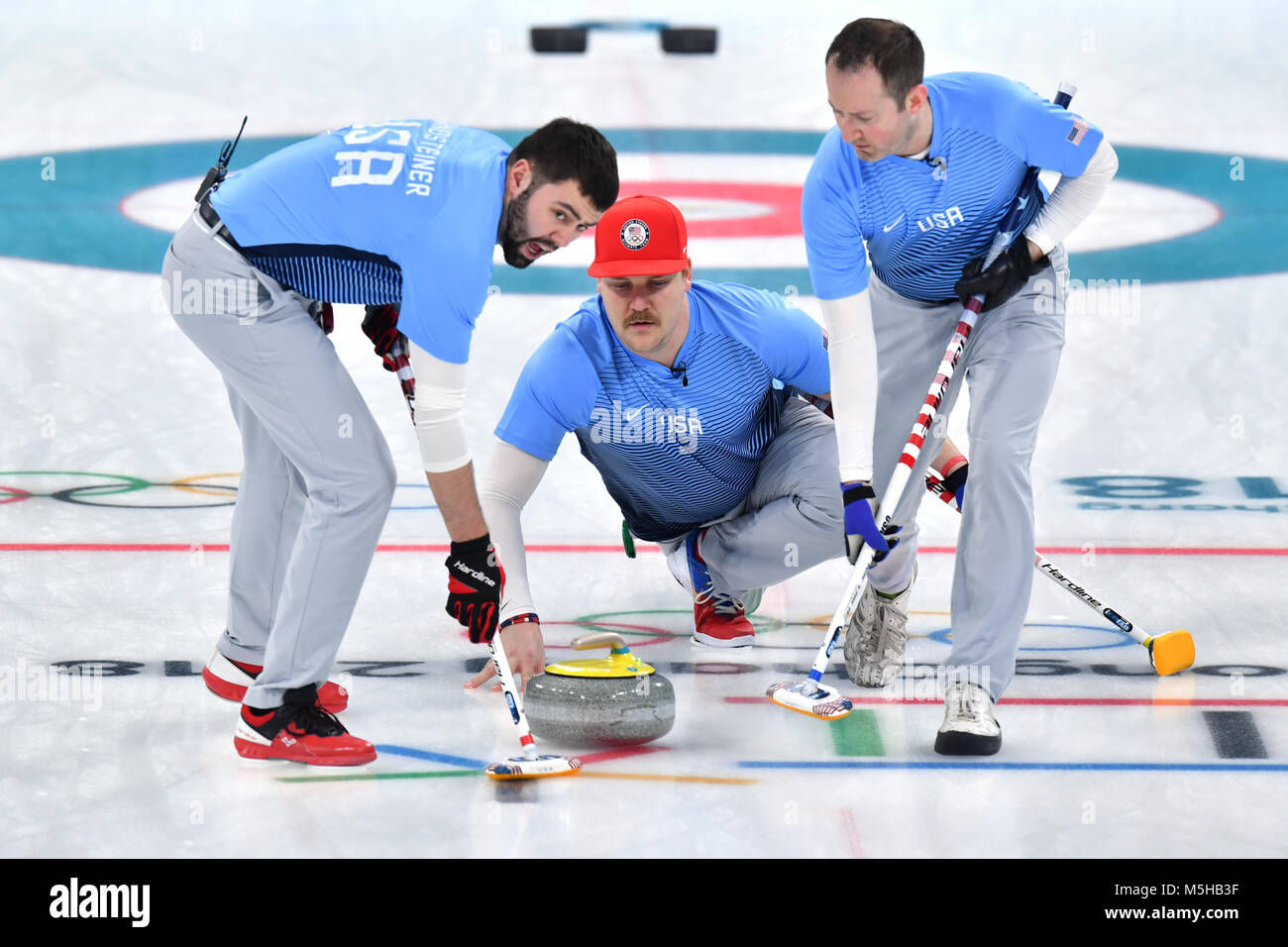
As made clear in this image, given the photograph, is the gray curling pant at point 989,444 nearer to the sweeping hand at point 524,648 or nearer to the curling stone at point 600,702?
the curling stone at point 600,702

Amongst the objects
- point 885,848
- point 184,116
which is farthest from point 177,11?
point 885,848

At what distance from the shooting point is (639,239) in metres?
4.02

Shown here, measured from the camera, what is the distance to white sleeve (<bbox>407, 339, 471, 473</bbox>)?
338 cm

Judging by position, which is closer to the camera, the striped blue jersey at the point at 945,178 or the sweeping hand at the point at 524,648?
the sweeping hand at the point at 524,648

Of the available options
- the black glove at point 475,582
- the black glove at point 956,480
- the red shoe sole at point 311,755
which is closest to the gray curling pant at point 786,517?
the black glove at point 956,480

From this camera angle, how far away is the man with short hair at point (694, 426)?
167 inches

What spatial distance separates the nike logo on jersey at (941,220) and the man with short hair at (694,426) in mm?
499

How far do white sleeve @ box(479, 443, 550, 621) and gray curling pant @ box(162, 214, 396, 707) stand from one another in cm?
45

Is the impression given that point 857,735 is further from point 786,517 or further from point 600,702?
point 786,517

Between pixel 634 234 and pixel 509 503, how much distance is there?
785 millimetres

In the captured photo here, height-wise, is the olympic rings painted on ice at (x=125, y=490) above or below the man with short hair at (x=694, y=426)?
below

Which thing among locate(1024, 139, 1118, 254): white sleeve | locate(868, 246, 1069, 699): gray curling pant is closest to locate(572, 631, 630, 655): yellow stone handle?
locate(868, 246, 1069, 699): gray curling pant

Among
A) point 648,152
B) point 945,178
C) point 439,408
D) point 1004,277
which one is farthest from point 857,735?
point 648,152

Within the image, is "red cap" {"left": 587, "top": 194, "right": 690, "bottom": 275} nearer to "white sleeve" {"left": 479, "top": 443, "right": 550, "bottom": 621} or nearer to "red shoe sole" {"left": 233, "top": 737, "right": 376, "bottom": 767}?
"white sleeve" {"left": 479, "top": 443, "right": 550, "bottom": 621}
